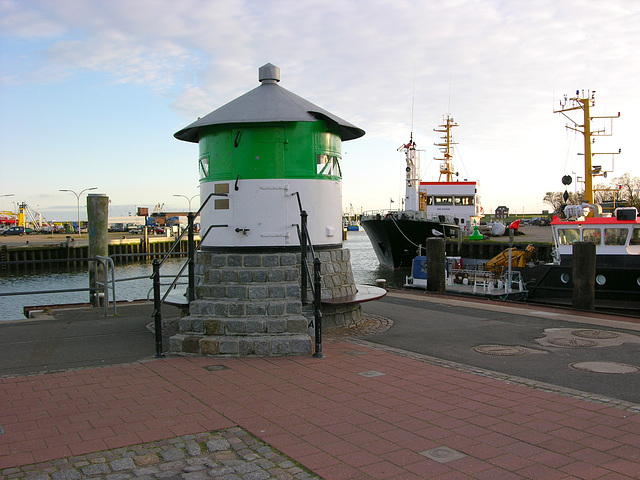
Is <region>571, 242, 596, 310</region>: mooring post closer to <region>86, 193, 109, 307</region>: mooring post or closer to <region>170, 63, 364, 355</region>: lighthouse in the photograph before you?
<region>170, 63, 364, 355</region>: lighthouse

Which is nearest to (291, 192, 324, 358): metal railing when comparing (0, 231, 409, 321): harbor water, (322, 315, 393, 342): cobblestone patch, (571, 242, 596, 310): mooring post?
(322, 315, 393, 342): cobblestone patch

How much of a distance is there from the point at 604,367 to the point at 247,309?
502 cm

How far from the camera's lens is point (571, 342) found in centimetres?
913

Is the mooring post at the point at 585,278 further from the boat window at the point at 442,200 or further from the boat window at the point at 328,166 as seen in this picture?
the boat window at the point at 442,200

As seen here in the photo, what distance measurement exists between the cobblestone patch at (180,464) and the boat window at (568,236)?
17.6 meters

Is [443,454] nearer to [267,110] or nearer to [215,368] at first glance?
[215,368]

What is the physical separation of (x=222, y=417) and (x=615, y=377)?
4.79 meters

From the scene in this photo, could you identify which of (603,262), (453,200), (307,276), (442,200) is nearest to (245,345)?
(307,276)

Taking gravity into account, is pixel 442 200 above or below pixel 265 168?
above

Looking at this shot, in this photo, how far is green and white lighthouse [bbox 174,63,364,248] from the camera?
9531mm

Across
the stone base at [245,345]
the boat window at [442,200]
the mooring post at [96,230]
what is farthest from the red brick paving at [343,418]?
the boat window at [442,200]

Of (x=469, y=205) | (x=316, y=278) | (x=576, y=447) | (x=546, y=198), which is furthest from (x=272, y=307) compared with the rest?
(x=546, y=198)

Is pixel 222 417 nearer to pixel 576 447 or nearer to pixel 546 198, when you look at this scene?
pixel 576 447

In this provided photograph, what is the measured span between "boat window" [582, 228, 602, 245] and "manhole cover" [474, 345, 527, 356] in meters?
12.3
